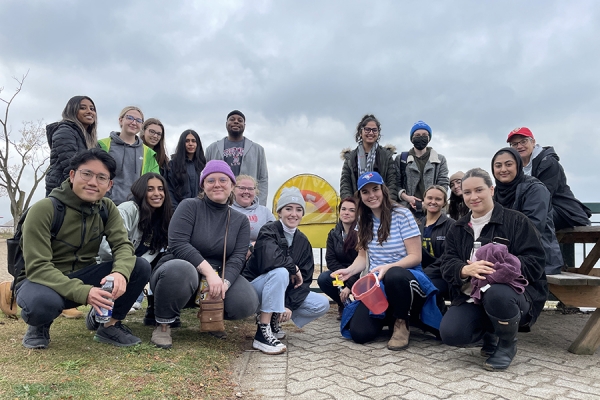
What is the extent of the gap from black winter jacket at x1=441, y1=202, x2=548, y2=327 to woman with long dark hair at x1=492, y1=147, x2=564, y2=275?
396mm

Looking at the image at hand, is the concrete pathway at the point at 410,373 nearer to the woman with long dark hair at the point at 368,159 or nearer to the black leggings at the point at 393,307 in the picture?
the black leggings at the point at 393,307

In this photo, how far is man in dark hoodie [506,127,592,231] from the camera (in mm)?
4633

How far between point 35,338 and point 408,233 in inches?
125

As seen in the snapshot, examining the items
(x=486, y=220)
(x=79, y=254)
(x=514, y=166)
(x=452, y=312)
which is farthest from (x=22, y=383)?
(x=514, y=166)

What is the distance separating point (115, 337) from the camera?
362 centimetres

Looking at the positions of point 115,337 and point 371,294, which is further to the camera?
point 371,294

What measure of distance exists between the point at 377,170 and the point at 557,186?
2.08 meters

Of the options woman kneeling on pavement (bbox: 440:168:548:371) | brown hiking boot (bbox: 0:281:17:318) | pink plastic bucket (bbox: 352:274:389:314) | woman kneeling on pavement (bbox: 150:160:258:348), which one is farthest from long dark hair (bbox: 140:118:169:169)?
woman kneeling on pavement (bbox: 440:168:548:371)

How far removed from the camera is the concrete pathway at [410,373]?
9.48 feet

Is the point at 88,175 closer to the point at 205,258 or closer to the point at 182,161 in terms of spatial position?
the point at 205,258

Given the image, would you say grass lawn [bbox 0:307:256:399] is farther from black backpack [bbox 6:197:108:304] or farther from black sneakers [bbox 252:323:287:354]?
black backpack [bbox 6:197:108:304]

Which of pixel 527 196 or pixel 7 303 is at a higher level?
pixel 527 196

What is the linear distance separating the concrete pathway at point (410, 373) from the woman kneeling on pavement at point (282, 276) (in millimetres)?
219

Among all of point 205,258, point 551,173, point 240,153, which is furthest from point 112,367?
point 551,173
